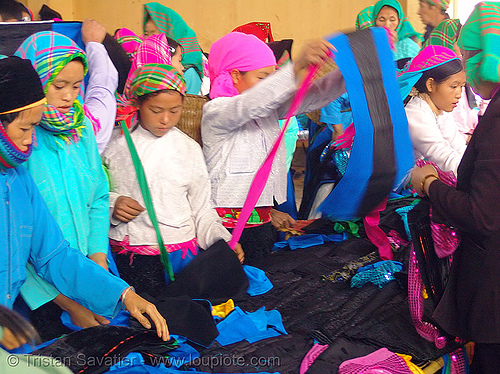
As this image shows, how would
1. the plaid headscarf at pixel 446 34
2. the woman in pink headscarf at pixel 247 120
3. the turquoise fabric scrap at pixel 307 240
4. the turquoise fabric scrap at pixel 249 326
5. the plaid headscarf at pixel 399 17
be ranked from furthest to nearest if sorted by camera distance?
the plaid headscarf at pixel 399 17
the plaid headscarf at pixel 446 34
the turquoise fabric scrap at pixel 307 240
the woman in pink headscarf at pixel 247 120
the turquoise fabric scrap at pixel 249 326

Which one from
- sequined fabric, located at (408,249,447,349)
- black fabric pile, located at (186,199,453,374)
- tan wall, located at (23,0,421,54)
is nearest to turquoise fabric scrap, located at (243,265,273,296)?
black fabric pile, located at (186,199,453,374)

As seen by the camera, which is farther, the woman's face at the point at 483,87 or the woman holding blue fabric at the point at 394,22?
the woman holding blue fabric at the point at 394,22

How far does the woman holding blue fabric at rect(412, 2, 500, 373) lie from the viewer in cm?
185

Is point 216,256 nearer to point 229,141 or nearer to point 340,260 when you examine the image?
point 229,141

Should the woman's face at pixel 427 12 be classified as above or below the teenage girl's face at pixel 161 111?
above

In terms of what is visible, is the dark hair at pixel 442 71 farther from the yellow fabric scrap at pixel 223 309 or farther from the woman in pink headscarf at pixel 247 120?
the yellow fabric scrap at pixel 223 309

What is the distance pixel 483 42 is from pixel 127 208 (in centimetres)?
143

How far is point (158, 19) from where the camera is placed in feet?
13.8

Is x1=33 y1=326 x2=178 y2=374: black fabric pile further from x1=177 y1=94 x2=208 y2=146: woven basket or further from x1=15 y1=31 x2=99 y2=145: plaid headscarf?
x1=177 y1=94 x2=208 y2=146: woven basket

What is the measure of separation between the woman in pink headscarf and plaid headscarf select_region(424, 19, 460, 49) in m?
2.01

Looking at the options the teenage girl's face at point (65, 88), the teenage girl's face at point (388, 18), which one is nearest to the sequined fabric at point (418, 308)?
the teenage girl's face at point (65, 88)

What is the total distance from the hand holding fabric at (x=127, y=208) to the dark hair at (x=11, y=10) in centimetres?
184

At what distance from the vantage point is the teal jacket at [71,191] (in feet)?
6.22

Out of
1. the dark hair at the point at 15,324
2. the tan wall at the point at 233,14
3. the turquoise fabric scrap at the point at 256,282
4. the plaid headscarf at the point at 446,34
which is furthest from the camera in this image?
the tan wall at the point at 233,14
